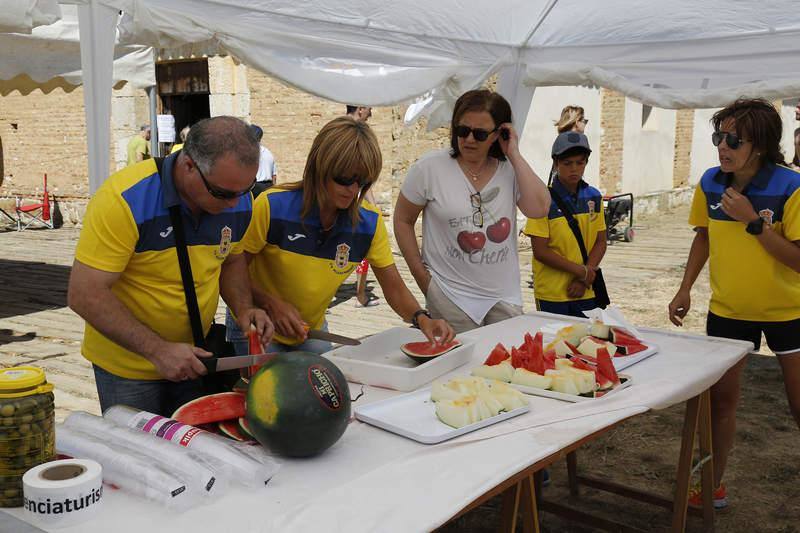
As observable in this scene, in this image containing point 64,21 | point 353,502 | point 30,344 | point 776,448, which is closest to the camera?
point 353,502

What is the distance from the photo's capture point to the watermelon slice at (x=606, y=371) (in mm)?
2836

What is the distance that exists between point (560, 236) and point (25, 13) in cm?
287

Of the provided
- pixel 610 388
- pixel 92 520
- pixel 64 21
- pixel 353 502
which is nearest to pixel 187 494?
pixel 92 520

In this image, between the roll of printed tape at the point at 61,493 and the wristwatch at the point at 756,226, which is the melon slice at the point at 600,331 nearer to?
the wristwatch at the point at 756,226

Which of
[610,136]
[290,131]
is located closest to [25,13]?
[290,131]

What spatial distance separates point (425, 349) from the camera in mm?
3041

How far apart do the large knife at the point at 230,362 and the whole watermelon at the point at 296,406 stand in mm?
314

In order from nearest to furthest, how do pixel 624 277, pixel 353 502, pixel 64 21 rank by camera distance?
pixel 353 502 → pixel 64 21 → pixel 624 277

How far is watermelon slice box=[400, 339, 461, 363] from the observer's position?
2.98 metres

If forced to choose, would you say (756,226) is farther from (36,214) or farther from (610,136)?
(36,214)

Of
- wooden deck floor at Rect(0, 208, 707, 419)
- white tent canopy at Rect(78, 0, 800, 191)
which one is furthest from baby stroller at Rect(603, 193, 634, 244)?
white tent canopy at Rect(78, 0, 800, 191)

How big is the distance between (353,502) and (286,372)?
14.7 inches

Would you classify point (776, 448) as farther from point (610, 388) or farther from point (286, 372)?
point (286, 372)

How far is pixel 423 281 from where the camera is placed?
13.0 feet
